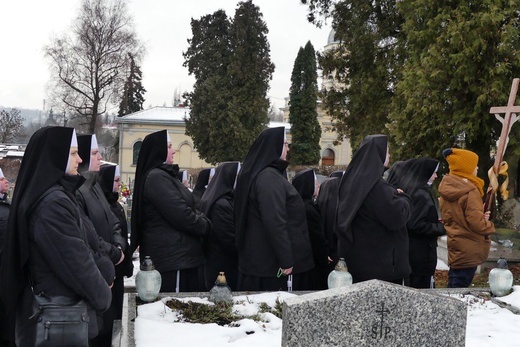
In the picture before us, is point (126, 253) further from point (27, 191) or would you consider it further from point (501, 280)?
point (501, 280)

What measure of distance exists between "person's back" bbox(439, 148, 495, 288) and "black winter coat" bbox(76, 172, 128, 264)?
3633mm

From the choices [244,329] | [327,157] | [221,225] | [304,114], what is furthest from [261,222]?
[327,157]

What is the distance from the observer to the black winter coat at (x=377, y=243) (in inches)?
209

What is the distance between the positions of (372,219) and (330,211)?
113cm

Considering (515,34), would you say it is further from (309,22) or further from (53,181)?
(53,181)

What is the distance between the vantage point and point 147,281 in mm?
5180

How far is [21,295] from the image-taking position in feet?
12.6

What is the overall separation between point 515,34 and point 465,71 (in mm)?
1101

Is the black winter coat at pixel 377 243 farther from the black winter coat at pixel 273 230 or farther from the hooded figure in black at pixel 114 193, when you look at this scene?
the hooded figure in black at pixel 114 193

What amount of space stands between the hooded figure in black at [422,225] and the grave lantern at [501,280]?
2.10 ft

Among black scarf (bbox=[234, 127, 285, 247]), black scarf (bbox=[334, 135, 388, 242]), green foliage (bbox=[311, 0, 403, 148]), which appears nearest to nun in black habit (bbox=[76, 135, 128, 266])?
black scarf (bbox=[234, 127, 285, 247])

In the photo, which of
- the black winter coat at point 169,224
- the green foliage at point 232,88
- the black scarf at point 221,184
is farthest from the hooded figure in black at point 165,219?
the green foliage at point 232,88

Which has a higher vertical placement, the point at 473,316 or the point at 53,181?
the point at 53,181

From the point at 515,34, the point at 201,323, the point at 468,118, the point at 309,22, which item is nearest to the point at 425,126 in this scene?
the point at 468,118
